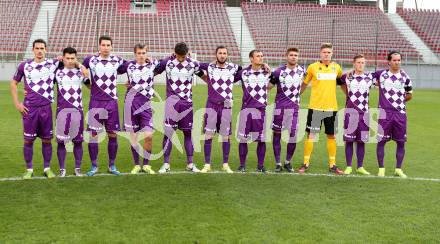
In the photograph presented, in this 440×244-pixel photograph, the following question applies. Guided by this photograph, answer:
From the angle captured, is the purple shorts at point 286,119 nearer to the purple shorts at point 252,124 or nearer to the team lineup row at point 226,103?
the team lineup row at point 226,103

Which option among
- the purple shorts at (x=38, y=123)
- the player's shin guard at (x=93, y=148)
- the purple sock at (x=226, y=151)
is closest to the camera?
the purple shorts at (x=38, y=123)

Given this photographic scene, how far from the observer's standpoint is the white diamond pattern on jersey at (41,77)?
709 centimetres

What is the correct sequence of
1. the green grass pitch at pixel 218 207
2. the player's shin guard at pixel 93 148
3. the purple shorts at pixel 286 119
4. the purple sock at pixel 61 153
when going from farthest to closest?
the purple shorts at pixel 286 119, the player's shin guard at pixel 93 148, the purple sock at pixel 61 153, the green grass pitch at pixel 218 207

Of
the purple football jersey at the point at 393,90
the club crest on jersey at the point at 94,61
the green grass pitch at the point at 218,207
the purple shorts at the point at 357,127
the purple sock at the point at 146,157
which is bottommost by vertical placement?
the green grass pitch at the point at 218,207

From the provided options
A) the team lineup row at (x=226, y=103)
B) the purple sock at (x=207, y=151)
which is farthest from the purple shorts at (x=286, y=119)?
the purple sock at (x=207, y=151)

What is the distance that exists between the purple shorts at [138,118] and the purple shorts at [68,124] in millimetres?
694

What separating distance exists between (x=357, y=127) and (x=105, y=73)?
12.3 feet

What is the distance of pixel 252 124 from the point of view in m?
7.73

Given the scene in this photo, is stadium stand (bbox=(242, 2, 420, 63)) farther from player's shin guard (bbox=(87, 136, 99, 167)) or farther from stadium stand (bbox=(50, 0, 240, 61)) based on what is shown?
player's shin guard (bbox=(87, 136, 99, 167))

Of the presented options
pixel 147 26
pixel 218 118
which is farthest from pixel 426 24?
pixel 218 118

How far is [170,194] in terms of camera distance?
6.29 metres

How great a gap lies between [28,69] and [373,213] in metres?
4.81

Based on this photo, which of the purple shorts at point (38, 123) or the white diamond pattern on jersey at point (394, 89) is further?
the white diamond pattern on jersey at point (394, 89)

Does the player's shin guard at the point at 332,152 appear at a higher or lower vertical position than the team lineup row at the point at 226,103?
lower
